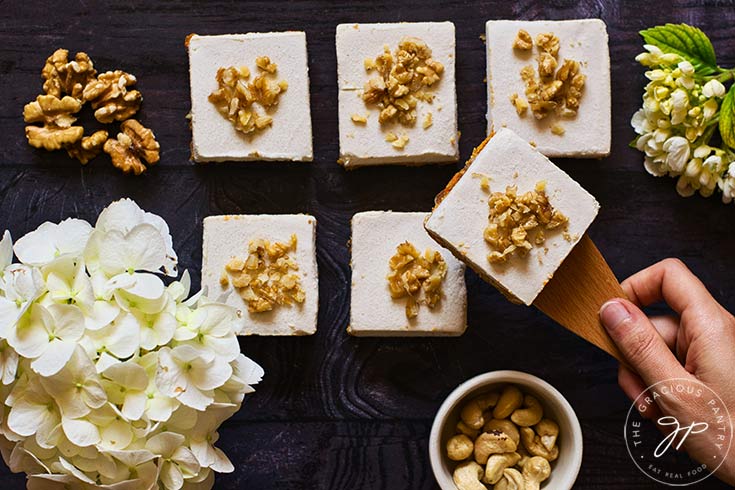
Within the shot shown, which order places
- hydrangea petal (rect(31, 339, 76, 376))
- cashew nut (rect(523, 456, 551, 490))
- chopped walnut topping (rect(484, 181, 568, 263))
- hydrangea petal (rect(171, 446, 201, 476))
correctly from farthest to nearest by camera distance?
cashew nut (rect(523, 456, 551, 490))
chopped walnut topping (rect(484, 181, 568, 263))
hydrangea petal (rect(171, 446, 201, 476))
hydrangea petal (rect(31, 339, 76, 376))

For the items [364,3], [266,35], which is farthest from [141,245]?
[364,3]

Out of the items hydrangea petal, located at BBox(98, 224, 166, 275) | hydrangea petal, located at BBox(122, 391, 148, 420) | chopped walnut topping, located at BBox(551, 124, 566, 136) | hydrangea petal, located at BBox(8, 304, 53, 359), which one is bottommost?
hydrangea petal, located at BBox(122, 391, 148, 420)

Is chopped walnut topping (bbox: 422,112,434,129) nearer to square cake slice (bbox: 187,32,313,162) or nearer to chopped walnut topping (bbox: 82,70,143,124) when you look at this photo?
square cake slice (bbox: 187,32,313,162)

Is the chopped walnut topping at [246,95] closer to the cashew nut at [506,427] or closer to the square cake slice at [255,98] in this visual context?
the square cake slice at [255,98]

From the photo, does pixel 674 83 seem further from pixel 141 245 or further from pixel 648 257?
pixel 141 245

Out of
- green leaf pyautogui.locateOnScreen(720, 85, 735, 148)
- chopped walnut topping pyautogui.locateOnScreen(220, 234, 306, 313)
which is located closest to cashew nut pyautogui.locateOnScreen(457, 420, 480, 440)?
chopped walnut topping pyautogui.locateOnScreen(220, 234, 306, 313)

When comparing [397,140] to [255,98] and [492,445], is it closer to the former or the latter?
[255,98]

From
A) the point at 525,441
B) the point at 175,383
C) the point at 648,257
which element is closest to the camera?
the point at 175,383

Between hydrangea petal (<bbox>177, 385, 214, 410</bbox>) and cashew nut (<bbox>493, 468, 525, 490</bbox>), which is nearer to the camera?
hydrangea petal (<bbox>177, 385, 214, 410</bbox>)
